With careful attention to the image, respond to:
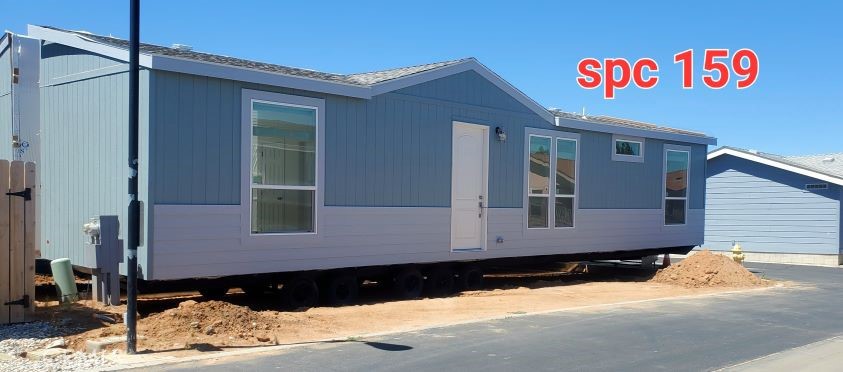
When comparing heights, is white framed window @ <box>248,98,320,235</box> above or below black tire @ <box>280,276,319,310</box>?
above

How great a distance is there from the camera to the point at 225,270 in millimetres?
10000

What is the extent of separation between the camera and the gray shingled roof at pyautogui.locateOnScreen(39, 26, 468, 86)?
396 inches

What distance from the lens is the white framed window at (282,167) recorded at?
1038cm

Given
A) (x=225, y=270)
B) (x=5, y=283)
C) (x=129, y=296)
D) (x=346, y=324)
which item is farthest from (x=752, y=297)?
(x=5, y=283)

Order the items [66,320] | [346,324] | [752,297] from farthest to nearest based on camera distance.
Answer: [752,297], [346,324], [66,320]

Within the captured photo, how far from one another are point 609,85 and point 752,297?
883cm

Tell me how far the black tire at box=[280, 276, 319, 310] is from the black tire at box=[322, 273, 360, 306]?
0.21 metres

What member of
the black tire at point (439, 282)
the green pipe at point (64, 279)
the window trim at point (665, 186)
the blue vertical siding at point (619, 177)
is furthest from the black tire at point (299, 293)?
the window trim at point (665, 186)

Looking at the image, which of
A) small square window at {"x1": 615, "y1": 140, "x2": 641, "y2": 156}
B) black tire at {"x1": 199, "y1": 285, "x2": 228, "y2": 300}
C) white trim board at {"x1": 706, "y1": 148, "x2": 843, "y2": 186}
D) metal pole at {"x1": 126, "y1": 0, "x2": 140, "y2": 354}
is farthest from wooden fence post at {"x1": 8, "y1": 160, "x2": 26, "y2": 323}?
white trim board at {"x1": 706, "y1": 148, "x2": 843, "y2": 186}

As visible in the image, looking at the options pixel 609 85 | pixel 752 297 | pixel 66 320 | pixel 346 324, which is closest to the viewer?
pixel 66 320

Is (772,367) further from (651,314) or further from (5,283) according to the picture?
(5,283)

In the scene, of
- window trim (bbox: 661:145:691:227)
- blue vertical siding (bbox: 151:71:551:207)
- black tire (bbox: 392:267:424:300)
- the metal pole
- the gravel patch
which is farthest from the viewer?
→ window trim (bbox: 661:145:691:227)

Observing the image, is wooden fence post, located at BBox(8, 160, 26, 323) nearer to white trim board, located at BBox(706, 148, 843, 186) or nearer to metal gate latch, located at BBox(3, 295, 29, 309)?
metal gate latch, located at BBox(3, 295, 29, 309)

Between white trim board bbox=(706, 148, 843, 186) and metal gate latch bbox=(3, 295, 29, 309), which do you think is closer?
metal gate latch bbox=(3, 295, 29, 309)
